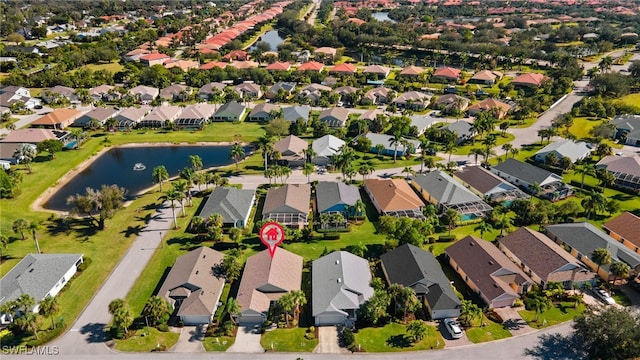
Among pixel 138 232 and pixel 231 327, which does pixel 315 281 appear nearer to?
pixel 231 327

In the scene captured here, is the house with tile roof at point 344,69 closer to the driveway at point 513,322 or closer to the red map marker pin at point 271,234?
the red map marker pin at point 271,234


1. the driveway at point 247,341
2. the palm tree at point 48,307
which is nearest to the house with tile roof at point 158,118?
the palm tree at point 48,307

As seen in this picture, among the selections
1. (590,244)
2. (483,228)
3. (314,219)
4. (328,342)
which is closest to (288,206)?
(314,219)

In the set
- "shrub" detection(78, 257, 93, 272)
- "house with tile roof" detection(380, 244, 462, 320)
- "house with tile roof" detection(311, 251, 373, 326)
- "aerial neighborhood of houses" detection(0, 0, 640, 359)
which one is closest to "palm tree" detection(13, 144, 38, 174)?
"aerial neighborhood of houses" detection(0, 0, 640, 359)

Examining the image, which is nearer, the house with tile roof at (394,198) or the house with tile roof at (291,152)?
the house with tile roof at (394,198)

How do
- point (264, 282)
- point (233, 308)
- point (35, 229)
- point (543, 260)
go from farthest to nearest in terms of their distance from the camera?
point (35, 229), point (543, 260), point (264, 282), point (233, 308)

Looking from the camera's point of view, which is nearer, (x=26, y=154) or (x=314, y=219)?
(x=314, y=219)

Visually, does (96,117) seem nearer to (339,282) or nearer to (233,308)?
(233,308)
